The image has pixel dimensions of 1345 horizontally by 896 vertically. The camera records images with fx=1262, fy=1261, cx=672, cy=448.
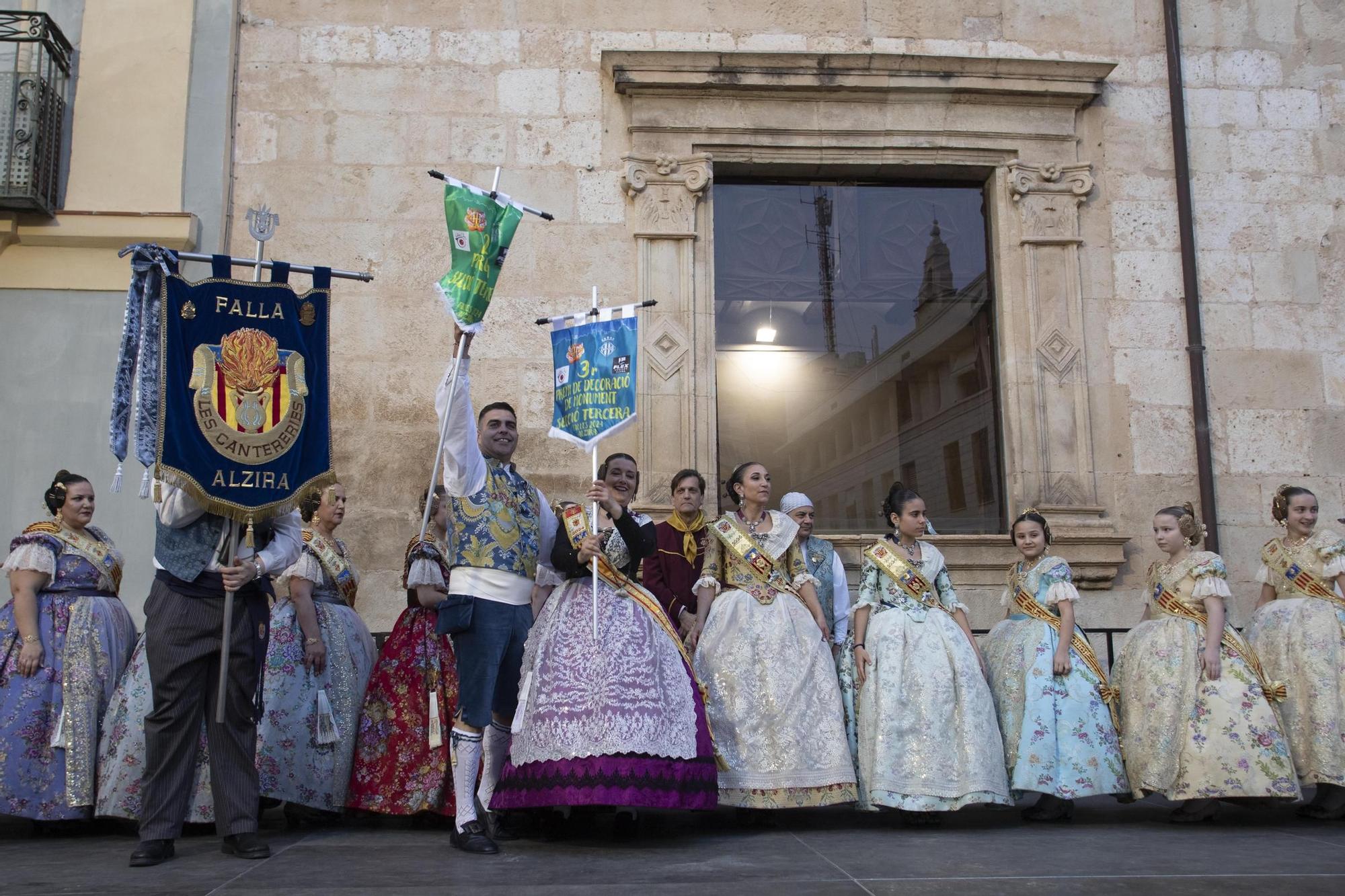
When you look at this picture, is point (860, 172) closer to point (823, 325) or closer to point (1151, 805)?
point (823, 325)

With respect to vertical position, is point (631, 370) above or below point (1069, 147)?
below

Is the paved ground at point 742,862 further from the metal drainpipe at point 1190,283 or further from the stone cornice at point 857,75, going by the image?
the stone cornice at point 857,75

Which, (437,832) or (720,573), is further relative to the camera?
(720,573)

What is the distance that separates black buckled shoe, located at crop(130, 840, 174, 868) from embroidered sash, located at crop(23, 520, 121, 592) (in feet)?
5.99

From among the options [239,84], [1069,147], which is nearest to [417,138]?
[239,84]

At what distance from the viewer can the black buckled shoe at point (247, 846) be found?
193 inches

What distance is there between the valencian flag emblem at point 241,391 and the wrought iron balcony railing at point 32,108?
11.5 ft

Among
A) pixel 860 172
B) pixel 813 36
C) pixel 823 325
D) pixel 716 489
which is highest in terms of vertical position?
pixel 813 36

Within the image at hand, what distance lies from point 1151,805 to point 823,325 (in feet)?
12.6

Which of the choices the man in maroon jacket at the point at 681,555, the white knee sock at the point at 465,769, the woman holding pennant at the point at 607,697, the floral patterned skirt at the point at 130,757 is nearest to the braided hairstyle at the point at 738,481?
the man in maroon jacket at the point at 681,555

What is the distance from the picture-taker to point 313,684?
6180 mm

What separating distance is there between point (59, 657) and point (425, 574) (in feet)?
5.72

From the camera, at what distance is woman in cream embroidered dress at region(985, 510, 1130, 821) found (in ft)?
20.0

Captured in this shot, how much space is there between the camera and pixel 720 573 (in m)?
6.43
